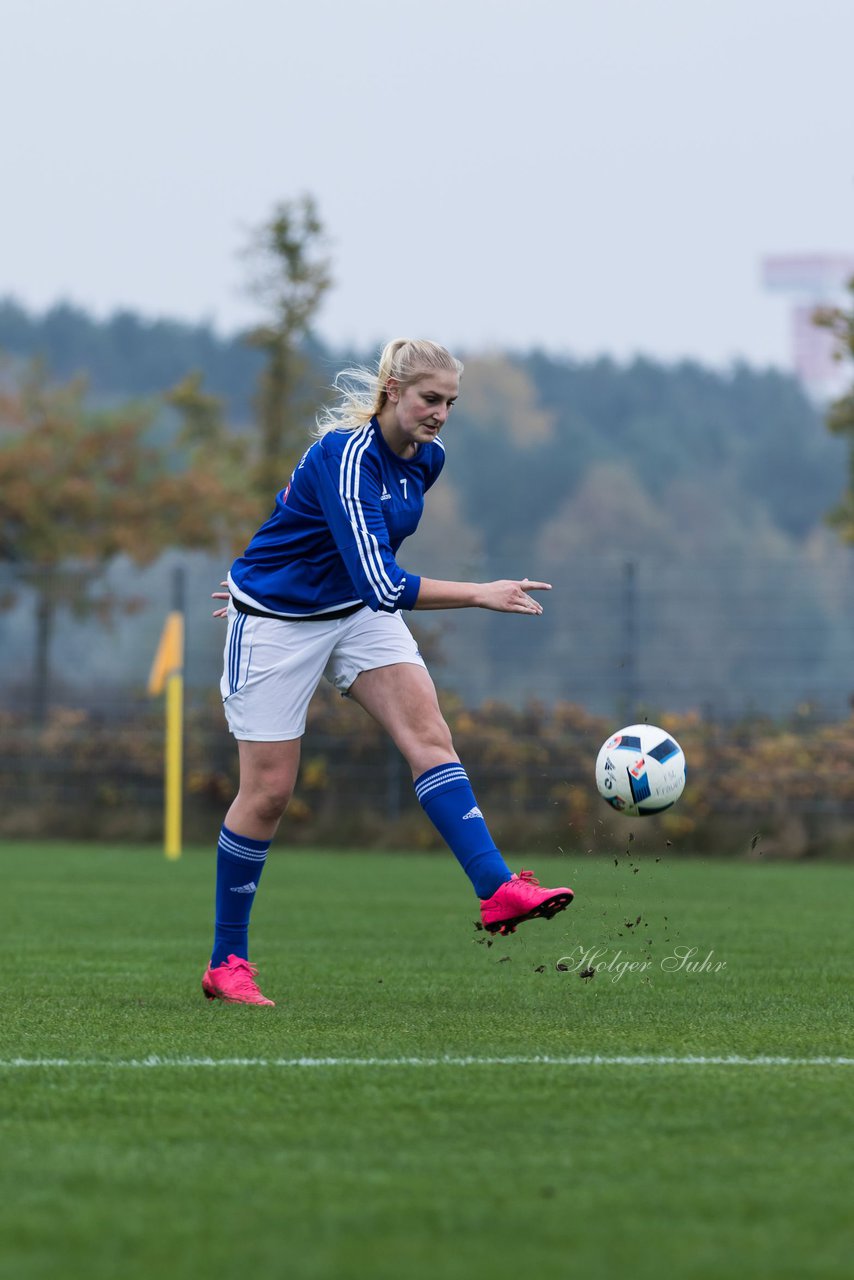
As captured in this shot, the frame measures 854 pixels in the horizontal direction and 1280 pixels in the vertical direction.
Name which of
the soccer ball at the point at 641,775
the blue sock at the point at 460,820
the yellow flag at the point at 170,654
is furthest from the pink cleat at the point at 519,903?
the yellow flag at the point at 170,654

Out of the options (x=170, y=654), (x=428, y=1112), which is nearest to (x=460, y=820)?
(x=428, y=1112)

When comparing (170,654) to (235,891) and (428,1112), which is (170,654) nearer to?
(235,891)

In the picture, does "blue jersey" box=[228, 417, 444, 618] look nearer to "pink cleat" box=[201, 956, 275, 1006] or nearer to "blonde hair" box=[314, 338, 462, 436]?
"blonde hair" box=[314, 338, 462, 436]

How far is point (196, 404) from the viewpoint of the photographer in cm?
2847

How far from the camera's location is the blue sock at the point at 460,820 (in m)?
5.38

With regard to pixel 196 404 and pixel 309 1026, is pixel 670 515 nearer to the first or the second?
pixel 196 404

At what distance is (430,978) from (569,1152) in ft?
9.84

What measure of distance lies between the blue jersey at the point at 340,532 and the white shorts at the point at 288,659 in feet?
0.20

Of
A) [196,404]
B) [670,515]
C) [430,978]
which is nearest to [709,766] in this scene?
[430,978]

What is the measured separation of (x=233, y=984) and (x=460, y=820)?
86 centimetres

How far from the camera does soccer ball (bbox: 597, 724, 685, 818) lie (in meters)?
5.92

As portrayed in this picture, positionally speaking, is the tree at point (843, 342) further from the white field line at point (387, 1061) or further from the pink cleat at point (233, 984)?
the white field line at point (387, 1061)

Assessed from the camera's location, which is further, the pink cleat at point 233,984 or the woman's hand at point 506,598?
the pink cleat at point 233,984

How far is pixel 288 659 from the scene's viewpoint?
18.6ft
